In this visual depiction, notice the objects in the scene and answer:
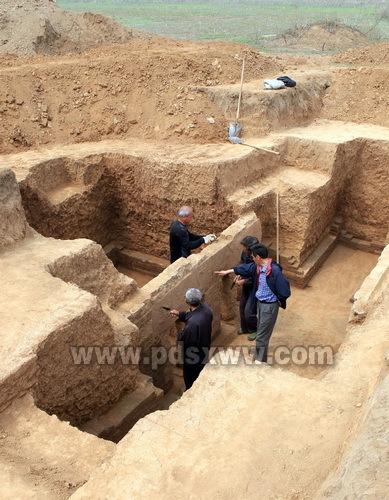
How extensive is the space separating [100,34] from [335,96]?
9470 mm

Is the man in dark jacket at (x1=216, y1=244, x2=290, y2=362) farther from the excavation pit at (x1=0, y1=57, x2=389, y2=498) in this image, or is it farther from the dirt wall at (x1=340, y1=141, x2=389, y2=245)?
the dirt wall at (x1=340, y1=141, x2=389, y2=245)

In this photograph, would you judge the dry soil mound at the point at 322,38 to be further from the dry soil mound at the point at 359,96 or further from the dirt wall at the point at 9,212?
the dirt wall at the point at 9,212

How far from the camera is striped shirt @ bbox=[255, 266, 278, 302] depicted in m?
5.62

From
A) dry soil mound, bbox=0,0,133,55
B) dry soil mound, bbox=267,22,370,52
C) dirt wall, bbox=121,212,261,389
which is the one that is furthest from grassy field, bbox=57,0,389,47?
dirt wall, bbox=121,212,261,389

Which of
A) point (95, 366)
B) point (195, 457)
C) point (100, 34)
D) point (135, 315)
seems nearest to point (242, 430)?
point (195, 457)

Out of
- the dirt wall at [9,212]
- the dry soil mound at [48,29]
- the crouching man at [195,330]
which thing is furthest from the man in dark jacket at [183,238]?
the dry soil mound at [48,29]

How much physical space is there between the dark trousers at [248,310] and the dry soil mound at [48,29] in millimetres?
11668

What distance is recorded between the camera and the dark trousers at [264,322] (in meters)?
5.78

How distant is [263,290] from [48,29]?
13618 mm

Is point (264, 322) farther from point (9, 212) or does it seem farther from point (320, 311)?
point (9, 212)

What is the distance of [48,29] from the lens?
15.5 m

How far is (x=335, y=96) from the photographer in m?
11.4

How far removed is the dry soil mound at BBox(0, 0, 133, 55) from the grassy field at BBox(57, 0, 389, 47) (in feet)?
25.9

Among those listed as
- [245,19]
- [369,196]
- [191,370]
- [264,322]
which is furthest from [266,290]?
[245,19]
